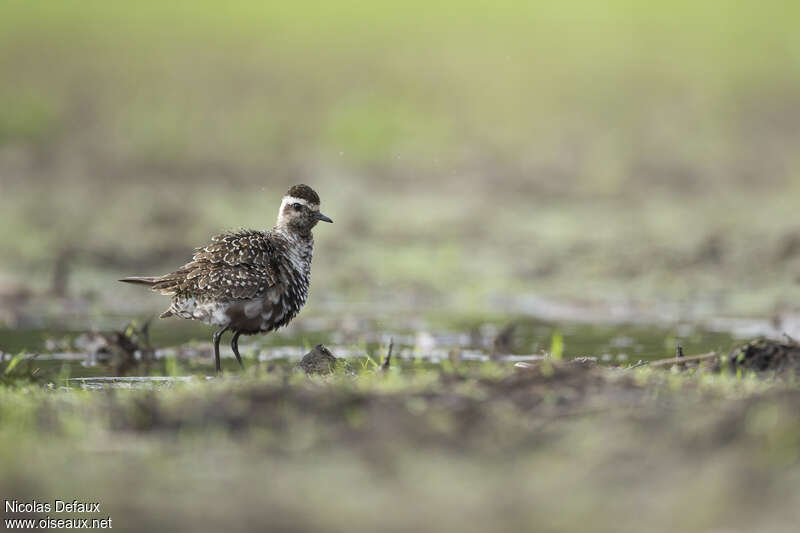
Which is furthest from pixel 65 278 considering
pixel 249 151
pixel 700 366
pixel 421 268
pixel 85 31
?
pixel 85 31

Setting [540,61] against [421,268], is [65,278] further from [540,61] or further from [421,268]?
[540,61]

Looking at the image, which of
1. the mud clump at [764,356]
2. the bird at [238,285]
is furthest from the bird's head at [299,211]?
the mud clump at [764,356]

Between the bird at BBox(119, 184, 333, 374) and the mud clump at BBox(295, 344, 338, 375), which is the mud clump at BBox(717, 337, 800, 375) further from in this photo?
the bird at BBox(119, 184, 333, 374)

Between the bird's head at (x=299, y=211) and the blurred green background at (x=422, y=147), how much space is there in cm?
515

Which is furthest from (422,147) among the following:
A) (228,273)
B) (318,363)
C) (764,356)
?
(764,356)

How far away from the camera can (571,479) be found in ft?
16.3

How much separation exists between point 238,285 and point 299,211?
121 cm

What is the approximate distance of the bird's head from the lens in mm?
10109

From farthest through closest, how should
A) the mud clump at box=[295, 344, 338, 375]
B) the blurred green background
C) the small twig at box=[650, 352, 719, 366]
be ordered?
1. the blurred green background
2. the mud clump at box=[295, 344, 338, 375]
3. the small twig at box=[650, 352, 719, 366]

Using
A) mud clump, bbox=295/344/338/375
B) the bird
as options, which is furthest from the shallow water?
mud clump, bbox=295/344/338/375

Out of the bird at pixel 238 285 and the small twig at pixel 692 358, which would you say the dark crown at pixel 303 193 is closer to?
the bird at pixel 238 285

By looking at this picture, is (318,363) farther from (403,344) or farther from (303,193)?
(403,344)

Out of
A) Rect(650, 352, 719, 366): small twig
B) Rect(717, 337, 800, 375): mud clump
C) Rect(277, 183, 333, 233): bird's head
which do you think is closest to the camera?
Rect(717, 337, 800, 375): mud clump

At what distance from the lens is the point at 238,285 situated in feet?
29.9
